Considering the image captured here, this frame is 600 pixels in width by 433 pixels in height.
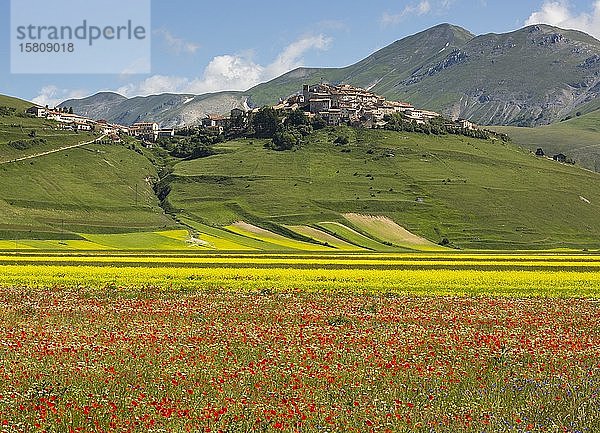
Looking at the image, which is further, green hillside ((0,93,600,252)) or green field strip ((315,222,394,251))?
green field strip ((315,222,394,251))

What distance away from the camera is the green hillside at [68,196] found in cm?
12938

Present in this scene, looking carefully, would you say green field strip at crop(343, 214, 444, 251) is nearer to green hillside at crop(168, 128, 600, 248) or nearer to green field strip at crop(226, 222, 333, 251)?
green hillside at crop(168, 128, 600, 248)

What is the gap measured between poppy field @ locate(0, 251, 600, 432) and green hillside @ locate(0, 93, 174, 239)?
3496 inches

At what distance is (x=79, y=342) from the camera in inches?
867

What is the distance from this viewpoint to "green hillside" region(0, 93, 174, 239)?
129 m

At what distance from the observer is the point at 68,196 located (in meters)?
159

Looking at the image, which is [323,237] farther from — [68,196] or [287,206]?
[68,196]

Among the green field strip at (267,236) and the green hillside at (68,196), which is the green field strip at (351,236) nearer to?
the green field strip at (267,236)

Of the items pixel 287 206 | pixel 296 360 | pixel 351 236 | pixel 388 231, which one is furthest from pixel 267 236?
pixel 296 360

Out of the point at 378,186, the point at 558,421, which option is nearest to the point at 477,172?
the point at 378,186

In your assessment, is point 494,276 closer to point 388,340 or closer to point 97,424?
point 388,340

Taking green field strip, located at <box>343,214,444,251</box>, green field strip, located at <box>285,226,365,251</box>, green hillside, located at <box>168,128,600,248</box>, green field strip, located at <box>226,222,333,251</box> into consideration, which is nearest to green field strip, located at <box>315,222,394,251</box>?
green field strip, located at <box>285,226,365,251</box>

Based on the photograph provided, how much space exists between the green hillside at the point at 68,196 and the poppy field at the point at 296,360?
88.8 meters

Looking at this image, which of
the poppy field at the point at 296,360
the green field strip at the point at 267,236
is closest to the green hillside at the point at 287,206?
the green field strip at the point at 267,236
